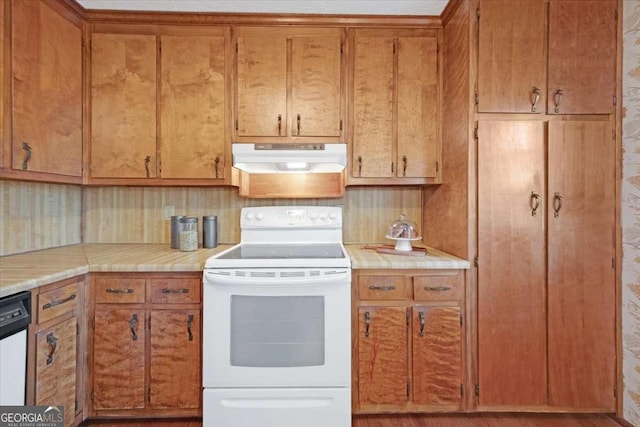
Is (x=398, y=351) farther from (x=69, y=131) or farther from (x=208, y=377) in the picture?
(x=69, y=131)

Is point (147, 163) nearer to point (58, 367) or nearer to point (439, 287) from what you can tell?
point (58, 367)

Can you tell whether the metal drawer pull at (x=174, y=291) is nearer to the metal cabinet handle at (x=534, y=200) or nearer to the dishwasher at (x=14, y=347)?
the dishwasher at (x=14, y=347)

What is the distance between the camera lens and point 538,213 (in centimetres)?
180

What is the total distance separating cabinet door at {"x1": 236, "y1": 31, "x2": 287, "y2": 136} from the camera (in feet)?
6.93

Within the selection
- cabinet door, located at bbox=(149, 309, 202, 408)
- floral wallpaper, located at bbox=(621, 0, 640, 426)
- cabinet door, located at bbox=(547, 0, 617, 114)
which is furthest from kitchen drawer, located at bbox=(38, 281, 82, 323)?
floral wallpaper, located at bbox=(621, 0, 640, 426)

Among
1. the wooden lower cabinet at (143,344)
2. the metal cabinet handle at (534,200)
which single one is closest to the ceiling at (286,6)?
the metal cabinet handle at (534,200)

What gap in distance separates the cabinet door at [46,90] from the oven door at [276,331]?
3.93 feet

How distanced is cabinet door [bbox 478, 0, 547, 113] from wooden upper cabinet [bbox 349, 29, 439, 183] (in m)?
0.36

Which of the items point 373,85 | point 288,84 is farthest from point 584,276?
point 288,84

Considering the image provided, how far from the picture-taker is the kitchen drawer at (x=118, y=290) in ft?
5.70

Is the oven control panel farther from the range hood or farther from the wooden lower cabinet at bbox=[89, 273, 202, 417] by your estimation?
the wooden lower cabinet at bbox=[89, 273, 202, 417]

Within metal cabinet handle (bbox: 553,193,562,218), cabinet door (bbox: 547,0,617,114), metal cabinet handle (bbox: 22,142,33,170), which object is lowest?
metal cabinet handle (bbox: 553,193,562,218)

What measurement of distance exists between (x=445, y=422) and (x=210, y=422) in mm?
1319

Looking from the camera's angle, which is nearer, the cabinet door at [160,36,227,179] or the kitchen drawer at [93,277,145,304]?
the kitchen drawer at [93,277,145,304]
